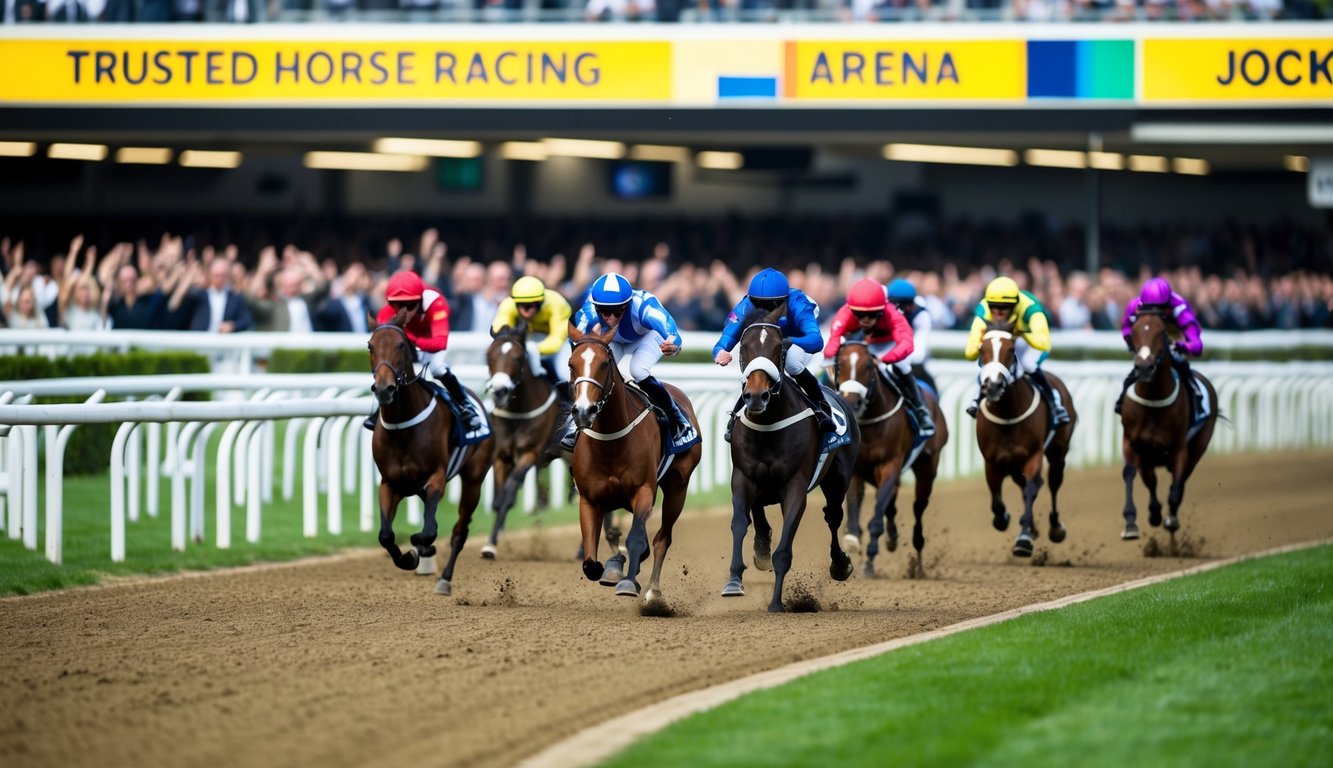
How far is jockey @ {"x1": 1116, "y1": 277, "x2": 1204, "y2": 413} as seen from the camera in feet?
38.4

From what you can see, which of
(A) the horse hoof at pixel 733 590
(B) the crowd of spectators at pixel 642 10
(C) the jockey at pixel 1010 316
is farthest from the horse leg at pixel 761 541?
(B) the crowd of spectators at pixel 642 10

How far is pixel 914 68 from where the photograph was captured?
20297 mm

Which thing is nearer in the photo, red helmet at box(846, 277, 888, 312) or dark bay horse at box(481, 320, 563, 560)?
red helmet at box(846, 277, 888, 312)

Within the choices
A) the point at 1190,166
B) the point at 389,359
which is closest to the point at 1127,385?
the point at 389,359

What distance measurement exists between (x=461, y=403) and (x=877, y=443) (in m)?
2.38

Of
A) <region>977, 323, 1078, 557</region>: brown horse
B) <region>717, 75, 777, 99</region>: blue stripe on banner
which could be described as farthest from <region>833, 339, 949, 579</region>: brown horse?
<region>717, 75, 777, 99</region>: blue stripe on banner

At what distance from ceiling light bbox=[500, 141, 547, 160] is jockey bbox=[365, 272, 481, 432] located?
43.1ft

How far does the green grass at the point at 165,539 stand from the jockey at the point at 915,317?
257 cm

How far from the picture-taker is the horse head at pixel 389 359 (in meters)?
8.90

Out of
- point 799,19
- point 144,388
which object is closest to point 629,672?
point 144,388

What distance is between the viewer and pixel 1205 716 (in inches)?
220

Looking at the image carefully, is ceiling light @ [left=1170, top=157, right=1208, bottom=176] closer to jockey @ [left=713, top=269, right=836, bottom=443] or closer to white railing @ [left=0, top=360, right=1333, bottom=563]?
white railing @ [left=0, top=360, right=1333, bottom=563]

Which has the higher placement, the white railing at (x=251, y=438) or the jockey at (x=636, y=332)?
the jockey at (x=636, y=332)

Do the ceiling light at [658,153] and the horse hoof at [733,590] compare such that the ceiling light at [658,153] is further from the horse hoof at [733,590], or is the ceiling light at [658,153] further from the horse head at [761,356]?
the horse hoof at [733,590]
